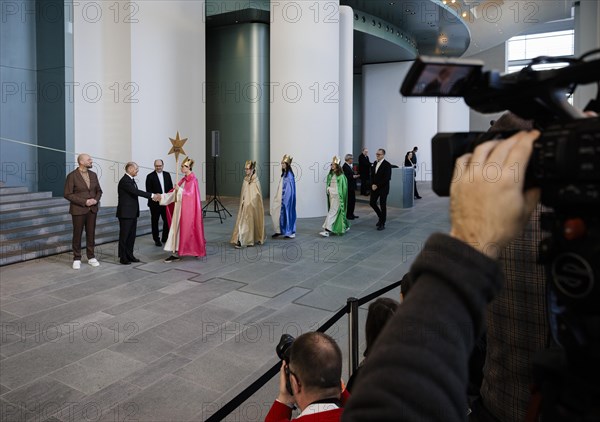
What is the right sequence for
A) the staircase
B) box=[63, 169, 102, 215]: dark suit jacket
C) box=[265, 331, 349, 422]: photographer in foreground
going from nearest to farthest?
box=[265, 331, 349, 422]: photographer in foreground < box=[63, 169, 102, 215]: dark suit jacket < the staircase

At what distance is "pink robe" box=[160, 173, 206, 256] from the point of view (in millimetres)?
8273

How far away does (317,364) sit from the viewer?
184 cm

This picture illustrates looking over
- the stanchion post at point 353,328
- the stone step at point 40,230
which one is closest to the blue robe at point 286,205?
the stone step at point 40,230

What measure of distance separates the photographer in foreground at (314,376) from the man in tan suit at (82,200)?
264 inches

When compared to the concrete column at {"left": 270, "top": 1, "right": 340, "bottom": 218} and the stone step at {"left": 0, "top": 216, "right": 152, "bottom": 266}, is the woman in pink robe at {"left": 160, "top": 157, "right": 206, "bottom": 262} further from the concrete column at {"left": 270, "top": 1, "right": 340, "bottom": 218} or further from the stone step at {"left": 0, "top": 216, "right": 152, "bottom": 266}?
the concrete column at {"left": 270, "top": 1, "right": 340, "bottom": 218}

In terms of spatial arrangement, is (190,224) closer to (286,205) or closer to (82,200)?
(82,200)

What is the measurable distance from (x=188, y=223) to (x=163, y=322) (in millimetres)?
3279

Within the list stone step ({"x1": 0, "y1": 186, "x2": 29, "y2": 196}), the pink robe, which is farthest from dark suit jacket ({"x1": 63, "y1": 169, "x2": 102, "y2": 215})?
stone step ({"x1": 0, "y1": 186, "x2": 29, "y2": 196})

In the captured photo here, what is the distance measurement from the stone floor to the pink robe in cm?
26

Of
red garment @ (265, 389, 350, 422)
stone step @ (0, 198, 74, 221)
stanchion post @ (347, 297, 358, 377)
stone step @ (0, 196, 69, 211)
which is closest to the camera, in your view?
red garment @ (265, 389, 350, 422)

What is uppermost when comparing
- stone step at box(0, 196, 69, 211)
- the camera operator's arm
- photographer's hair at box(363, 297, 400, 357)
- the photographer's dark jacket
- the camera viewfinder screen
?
the camera viewfinder screen

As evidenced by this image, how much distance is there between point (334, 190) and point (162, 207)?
12.5 feet

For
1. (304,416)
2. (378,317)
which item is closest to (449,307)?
(304,416)

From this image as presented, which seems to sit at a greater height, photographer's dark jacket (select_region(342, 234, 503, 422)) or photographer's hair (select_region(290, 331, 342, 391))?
photographer's dark jacket (select_region(342, 234, 503, 422))
